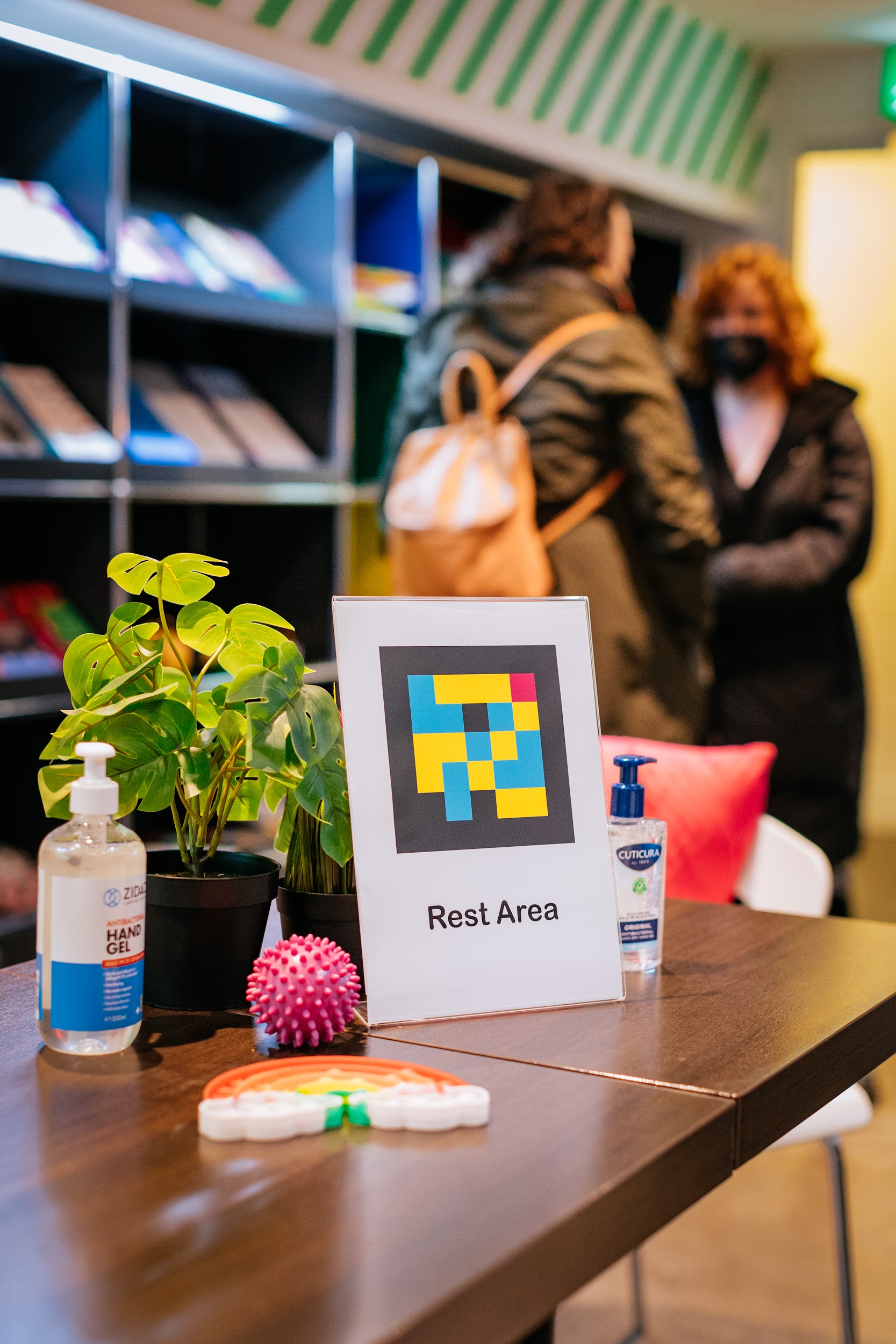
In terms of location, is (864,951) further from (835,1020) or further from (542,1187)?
(542,1187)

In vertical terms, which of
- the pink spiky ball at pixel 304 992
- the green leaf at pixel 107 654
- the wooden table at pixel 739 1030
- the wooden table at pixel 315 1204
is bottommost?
the wooden table at pixel 315 1204

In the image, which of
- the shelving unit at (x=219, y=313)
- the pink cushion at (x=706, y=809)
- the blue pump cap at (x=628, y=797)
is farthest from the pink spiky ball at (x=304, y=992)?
the shelving unit at (x=219, y=313)

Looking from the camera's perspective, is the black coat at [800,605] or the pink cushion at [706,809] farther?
the black coat at [800,605]

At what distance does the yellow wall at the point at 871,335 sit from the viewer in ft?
19.8

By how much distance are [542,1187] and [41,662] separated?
229cm

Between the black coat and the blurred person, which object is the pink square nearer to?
the blurred person

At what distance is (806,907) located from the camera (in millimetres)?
Result: 2018

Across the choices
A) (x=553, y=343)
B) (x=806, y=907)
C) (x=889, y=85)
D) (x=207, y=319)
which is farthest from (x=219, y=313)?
(x=889, y=85)

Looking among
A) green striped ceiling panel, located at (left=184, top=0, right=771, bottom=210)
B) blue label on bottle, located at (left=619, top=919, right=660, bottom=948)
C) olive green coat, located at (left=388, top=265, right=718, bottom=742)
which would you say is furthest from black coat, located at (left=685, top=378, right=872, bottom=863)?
blue label on bottle, located at (left=619, top=919, right=660, bottom=948)

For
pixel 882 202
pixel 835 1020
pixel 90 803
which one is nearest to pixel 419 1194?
pixel 90 803

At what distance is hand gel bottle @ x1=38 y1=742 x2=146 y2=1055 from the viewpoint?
93 cm

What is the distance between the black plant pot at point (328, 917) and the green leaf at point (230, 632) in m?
0.19

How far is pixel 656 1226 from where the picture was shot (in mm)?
836

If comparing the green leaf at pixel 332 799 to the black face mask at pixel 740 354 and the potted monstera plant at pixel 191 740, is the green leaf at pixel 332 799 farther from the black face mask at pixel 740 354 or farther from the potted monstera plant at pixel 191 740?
the black face mask at pixel 740 354
